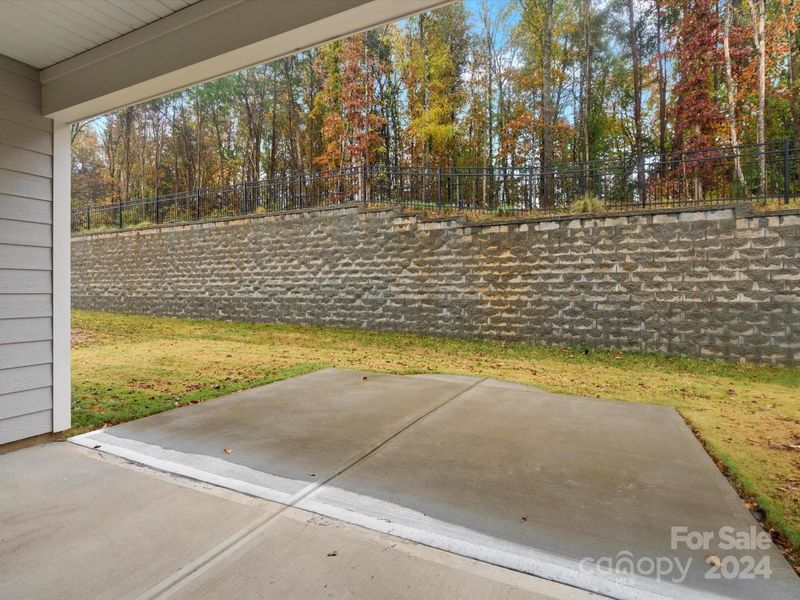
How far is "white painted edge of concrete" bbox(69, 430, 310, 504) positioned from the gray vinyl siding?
1.32 feet

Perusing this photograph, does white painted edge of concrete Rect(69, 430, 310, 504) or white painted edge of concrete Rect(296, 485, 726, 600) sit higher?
white painted edge of concrete Rect(69, 430, 310, 504)

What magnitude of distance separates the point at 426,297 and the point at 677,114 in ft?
38.4

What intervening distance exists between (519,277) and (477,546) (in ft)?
20.0

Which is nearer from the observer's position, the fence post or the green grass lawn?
the green grass lawn

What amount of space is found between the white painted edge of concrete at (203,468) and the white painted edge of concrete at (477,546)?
0.18 m

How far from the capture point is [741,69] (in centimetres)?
1245

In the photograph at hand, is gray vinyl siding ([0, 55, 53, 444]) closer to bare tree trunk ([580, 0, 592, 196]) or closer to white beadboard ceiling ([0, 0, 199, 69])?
white beadboard ceiling ([0, 0, 199, 69])

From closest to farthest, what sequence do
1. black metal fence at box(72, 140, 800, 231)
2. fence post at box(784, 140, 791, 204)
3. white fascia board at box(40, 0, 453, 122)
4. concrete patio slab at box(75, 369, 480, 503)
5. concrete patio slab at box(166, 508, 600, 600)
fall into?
concrete patio slab at box(166, 508, 600, 600), white fascia board at box(40, 0, 453, 122), concrete patio slab at box(75, 369, 480, 503), fence post at box(784, 140, 791, 204), black metal fence at box(72, 140, 800, 231)

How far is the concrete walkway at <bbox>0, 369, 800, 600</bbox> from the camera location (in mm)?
1582

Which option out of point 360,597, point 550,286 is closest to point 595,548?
point 360,597

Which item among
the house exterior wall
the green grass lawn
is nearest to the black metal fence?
the house exterior wall

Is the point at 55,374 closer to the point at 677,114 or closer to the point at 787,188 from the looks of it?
the point at 787,188

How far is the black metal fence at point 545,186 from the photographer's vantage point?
22.6ft

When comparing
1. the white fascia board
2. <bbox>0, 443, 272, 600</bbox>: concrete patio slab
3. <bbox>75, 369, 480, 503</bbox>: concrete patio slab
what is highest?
the white fascia board
